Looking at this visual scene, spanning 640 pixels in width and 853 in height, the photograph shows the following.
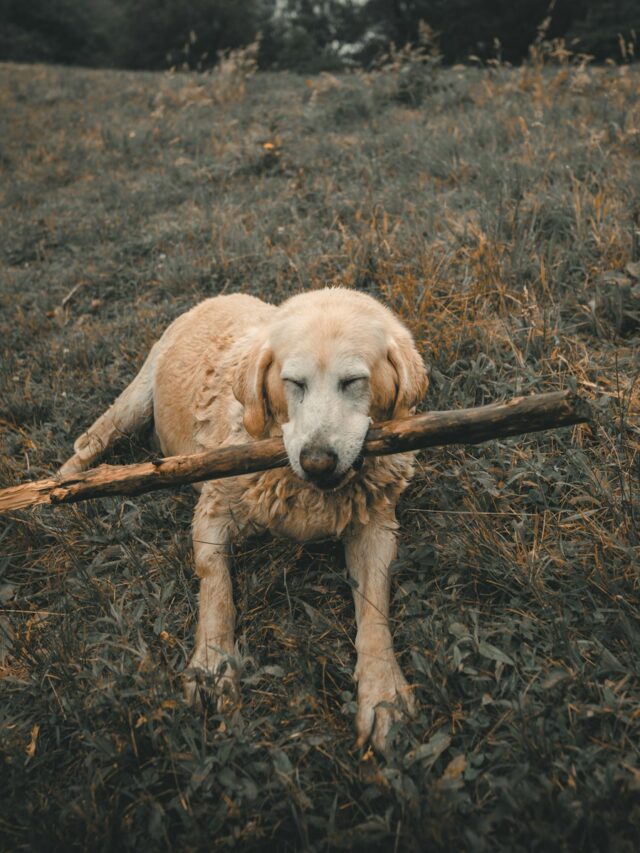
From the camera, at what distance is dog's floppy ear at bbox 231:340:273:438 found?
8.07 feet

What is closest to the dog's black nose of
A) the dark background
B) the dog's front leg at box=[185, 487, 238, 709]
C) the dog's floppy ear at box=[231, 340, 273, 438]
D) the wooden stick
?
the wooden stick

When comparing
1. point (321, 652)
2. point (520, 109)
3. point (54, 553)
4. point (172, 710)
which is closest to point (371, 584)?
point (321, 652)

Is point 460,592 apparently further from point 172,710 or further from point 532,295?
point 532,295

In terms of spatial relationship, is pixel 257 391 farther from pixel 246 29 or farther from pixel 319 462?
pixel 246 29

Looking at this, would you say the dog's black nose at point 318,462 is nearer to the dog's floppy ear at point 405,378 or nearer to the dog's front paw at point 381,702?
the dog's floppy ear at point 405,378

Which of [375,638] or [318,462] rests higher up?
[318,462]

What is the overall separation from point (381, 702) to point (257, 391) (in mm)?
1328

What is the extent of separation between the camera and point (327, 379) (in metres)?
2.22

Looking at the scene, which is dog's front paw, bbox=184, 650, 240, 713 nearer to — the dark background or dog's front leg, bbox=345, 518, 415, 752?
dog's front leg, bbox=345, 518, 415, 752

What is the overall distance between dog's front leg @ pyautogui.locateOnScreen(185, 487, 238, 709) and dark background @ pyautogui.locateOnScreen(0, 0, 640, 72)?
901 inches

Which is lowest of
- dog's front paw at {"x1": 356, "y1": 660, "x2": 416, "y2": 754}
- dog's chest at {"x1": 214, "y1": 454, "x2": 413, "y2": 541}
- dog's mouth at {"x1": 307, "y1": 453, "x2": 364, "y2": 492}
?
dog's front paw at {"x1": 356, "y1": 660, "x2": 416, "y2": 754}

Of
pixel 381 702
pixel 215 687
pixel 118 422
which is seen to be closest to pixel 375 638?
pixel 381 702

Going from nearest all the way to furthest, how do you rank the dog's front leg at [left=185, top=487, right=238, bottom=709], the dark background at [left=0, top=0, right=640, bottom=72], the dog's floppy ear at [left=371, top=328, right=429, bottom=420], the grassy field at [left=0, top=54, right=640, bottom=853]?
the grassy field at [left=0, top=54, right=640, bottom=853] < the dog's front leg at [left=185, top=487, right=238, bottom=709] < the dog's floppy ear at [left=371, top=328, right=429, bottom=420] < the dark background at [left=0, top=0, right=640, bottom=72]

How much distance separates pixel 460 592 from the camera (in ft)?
7.09
